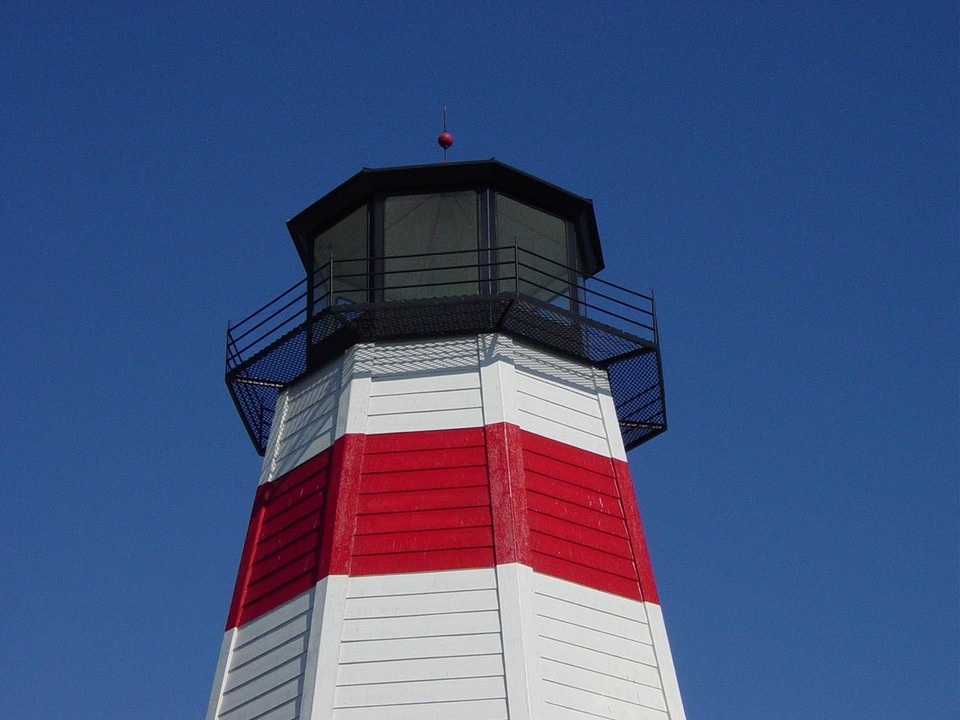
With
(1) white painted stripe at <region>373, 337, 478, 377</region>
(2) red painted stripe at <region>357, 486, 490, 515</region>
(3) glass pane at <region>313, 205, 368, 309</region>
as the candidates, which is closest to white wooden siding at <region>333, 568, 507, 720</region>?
(2) red painted stripe at <region>357, 486, 490, 515</region>

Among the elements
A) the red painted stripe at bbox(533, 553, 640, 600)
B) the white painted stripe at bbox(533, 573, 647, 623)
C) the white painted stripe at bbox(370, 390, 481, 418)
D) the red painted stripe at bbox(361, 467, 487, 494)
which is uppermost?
the white painted stripe at bbox(370, 390, 481, 418)

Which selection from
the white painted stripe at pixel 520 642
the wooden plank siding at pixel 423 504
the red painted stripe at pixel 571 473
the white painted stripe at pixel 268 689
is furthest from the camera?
the red painted stripe at pixel 571 473

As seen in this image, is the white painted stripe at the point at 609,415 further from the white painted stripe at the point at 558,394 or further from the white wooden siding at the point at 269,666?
the white wooden siding at the point at 269,666

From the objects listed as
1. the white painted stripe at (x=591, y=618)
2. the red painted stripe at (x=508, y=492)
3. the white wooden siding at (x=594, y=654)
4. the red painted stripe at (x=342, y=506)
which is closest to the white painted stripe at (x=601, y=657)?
the white wooden siding at (x=594, y=654)

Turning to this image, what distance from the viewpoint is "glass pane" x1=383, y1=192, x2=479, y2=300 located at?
60.0 ft

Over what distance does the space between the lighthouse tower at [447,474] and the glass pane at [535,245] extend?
3 cm

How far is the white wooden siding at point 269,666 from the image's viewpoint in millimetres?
15328

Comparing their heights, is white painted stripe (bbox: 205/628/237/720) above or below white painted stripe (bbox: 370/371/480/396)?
below

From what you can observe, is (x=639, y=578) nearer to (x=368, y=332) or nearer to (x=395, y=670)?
(x=395, y=670)

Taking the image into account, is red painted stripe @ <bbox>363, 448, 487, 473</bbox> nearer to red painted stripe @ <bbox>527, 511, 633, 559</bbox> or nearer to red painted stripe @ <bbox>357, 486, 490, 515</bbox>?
red painted stripe @ <bbox>357, 486, 490, 515</bbox>

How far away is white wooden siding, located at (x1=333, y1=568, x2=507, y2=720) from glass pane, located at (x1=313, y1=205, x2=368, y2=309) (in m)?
4.55

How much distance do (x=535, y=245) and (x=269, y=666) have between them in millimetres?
6819

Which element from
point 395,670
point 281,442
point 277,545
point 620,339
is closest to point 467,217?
point 620,339

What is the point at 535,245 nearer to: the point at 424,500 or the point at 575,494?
the point at 575,494
